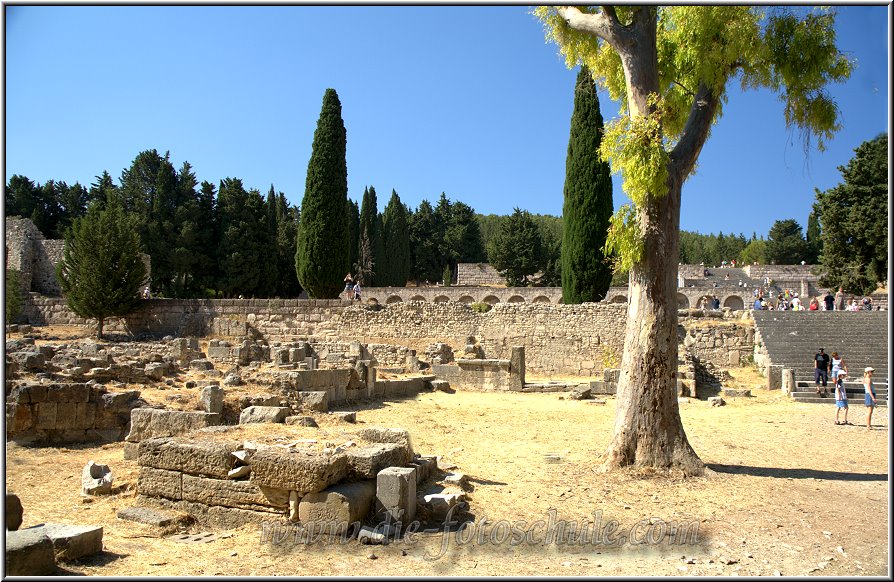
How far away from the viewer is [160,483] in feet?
21.2

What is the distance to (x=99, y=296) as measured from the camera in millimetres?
24609

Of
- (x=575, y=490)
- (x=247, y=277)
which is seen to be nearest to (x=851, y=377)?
(x=575, y=490)

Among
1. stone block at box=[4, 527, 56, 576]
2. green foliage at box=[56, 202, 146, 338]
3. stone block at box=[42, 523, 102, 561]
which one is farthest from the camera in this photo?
green foliage at box=[56, 202, 146, 338]

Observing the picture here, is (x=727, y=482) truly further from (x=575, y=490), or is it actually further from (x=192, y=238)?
(x=192, y=238)

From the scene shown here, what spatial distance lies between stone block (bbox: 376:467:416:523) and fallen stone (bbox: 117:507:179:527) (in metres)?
2.07

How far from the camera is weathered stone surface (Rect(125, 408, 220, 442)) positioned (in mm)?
8523

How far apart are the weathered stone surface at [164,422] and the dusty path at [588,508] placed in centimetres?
51

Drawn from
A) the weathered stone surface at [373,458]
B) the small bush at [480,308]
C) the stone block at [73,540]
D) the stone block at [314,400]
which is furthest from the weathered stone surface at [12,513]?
the small bush at [480,308]

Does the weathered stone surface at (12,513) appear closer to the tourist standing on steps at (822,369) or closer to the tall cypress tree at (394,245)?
the tourist standing on steps at (822,369)

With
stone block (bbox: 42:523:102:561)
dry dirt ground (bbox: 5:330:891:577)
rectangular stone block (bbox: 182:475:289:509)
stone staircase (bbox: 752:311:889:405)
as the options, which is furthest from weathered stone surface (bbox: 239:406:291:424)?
stone staircase (bbox: 752:311:889:405)

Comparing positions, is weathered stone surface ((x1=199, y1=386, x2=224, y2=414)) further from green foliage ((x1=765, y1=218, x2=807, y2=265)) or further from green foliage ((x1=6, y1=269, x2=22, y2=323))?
green foliage ((x1=765, y1=218, x2=807, y2=265))

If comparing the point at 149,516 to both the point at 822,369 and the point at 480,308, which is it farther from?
the point at 480,308

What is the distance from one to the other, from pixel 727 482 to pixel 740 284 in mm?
35979

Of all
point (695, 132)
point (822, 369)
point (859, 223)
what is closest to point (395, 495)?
point (695, 132)
